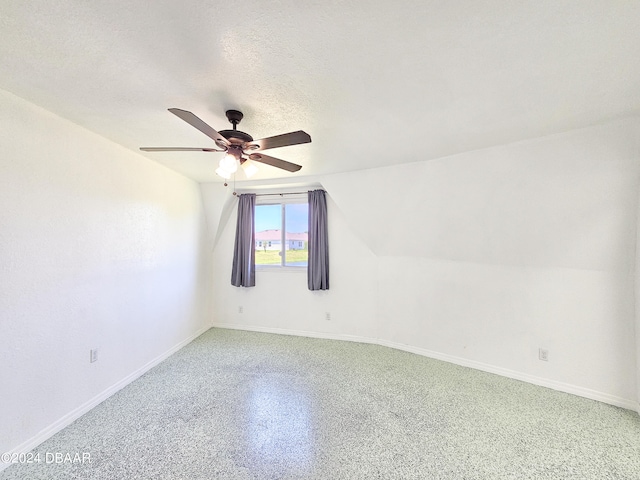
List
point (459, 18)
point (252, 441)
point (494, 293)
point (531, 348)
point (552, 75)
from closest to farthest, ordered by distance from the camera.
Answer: point (459, 18), point (552, 75), point (252, 441), point (531, 348), point (494, 293)

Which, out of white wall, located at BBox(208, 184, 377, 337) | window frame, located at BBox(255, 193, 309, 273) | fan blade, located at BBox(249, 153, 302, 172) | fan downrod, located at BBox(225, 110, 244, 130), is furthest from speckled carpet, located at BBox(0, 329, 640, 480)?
fan downrod, located at BBox(225, 110, 244, 130)

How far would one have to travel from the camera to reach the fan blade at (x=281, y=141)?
1464 mm

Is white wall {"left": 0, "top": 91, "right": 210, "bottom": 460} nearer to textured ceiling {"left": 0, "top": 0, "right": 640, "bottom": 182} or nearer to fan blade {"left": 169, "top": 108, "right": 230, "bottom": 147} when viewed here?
textured ceiling {"left": 0, "top": 0, "right": 640, "bottom": 182}

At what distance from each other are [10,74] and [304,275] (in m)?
3.21

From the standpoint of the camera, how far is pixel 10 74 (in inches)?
55.0

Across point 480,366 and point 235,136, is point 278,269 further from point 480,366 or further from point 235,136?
point 480,366

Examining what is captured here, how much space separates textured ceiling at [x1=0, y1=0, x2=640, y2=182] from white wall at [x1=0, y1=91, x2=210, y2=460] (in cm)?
33

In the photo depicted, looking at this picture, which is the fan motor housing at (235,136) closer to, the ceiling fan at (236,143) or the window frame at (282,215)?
the ceiling fan at (236,143)

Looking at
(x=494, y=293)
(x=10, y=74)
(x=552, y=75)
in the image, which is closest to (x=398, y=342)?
(x=494, y=293)

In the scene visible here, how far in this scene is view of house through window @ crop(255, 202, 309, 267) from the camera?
3.97 meters

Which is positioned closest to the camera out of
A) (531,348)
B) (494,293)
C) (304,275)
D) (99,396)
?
(99,396)

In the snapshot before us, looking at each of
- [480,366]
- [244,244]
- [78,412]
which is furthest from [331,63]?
[480,366]

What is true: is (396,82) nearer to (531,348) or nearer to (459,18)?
(459,18)

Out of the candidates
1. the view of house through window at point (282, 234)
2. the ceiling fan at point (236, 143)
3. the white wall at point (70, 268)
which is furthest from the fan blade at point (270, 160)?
the view of house through window at point (282, 234)
